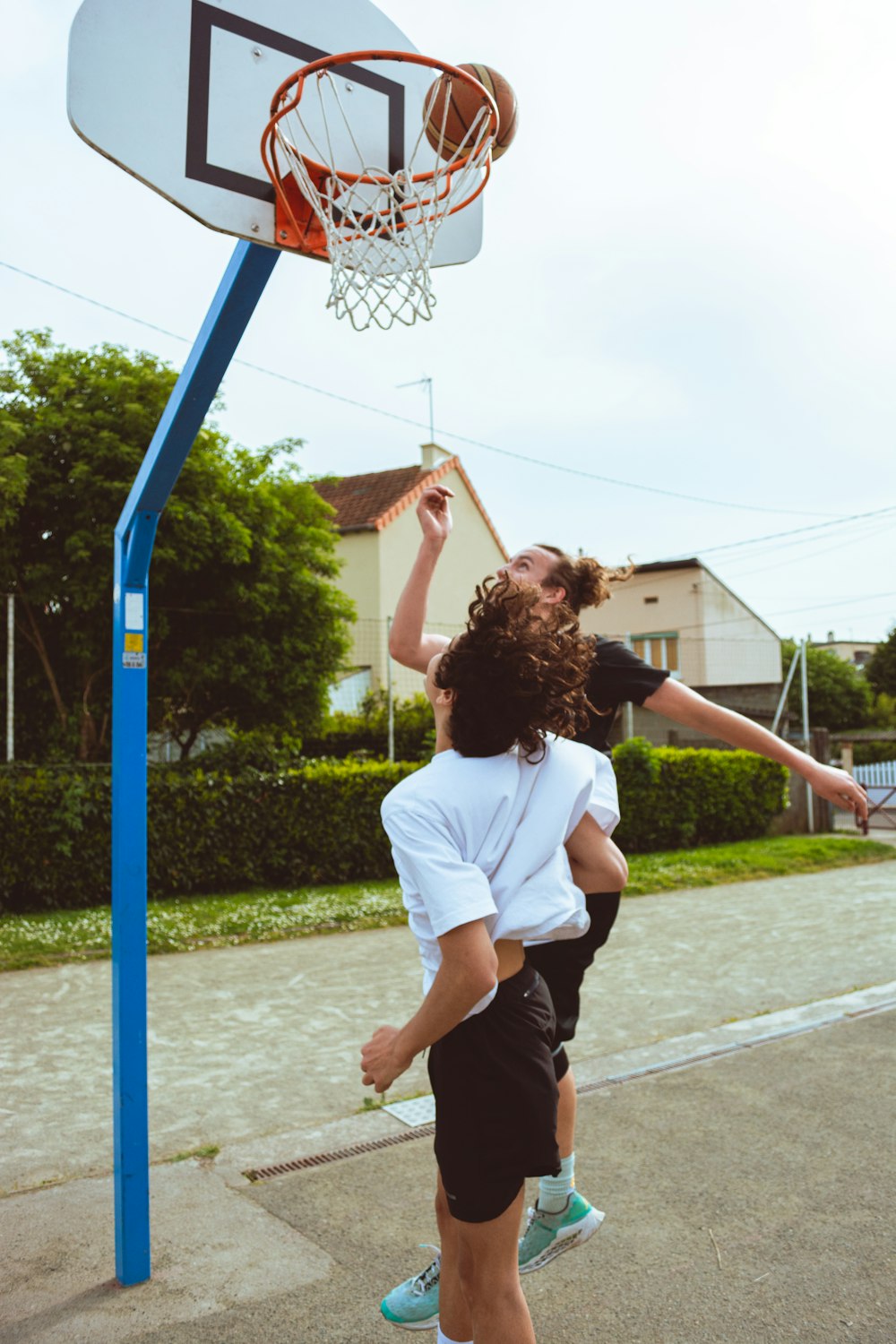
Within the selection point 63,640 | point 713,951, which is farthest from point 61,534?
point 713,951

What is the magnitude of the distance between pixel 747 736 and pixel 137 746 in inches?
72.6

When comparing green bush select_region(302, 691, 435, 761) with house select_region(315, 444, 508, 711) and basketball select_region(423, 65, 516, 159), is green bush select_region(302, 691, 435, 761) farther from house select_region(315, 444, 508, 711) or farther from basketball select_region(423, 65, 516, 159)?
basketball select_region(423, 65, 516, 159)

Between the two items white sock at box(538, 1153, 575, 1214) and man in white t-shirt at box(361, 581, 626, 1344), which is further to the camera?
white sock at box(538, 1153, 575, 1214)

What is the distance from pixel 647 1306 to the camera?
294 centimetres

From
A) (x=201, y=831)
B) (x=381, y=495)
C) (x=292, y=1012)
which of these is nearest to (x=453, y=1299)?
(x=292, y=1012)

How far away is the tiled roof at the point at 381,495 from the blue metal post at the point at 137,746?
18501 millimetres

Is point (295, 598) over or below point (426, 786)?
over

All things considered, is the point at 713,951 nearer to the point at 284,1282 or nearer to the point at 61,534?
the point at 284,1282

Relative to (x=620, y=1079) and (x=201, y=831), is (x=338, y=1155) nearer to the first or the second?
(x=620, y=1079)

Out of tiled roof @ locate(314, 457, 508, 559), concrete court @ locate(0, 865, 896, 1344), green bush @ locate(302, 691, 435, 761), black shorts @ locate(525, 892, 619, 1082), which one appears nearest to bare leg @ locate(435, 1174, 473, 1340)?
concrete court @ locate(0, 865, 896, 1344)

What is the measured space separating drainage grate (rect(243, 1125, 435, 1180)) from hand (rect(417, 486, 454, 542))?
237 cm

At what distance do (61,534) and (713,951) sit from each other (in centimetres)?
669

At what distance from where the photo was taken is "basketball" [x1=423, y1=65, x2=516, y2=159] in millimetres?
3357

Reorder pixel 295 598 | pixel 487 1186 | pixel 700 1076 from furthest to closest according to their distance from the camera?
pixel 295 598 → pixel 700 1076 → pixel 487 1186
